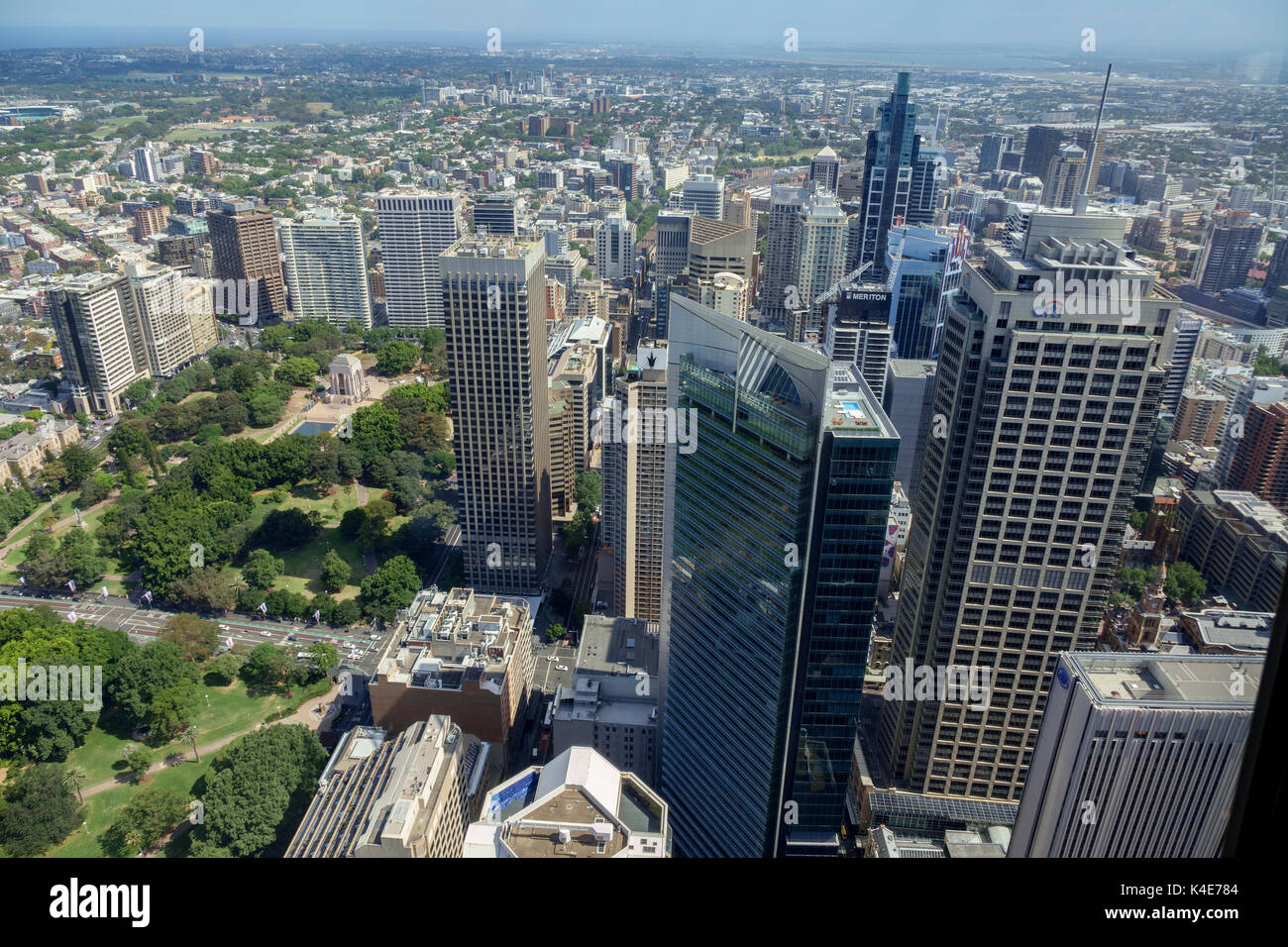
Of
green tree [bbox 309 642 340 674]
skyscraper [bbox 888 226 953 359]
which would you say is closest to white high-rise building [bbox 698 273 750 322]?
skyscraper [bbox 888 226 953 359]

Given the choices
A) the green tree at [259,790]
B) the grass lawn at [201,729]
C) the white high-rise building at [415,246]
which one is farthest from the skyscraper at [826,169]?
the green tree at [259,790]

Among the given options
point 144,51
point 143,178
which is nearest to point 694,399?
point 144,51

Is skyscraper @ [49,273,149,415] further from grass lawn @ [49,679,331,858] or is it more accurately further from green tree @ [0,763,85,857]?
green tree @ [0,763,85,857]

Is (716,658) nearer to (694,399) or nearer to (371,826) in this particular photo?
(694,399)

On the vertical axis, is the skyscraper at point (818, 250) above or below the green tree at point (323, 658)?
above

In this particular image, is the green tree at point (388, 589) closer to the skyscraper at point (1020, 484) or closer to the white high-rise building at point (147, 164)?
the skyscraper at point (1020, 484)

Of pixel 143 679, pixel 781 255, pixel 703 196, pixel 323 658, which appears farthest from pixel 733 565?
pixel 703 196
